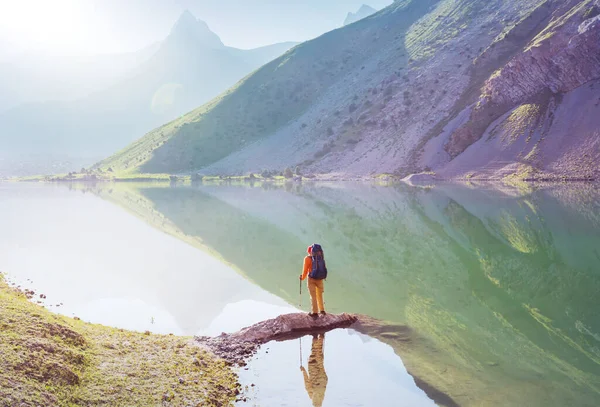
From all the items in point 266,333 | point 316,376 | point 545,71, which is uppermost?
point 545,71

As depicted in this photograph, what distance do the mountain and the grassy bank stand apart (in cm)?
9105

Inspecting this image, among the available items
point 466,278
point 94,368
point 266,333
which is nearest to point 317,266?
point 266,333

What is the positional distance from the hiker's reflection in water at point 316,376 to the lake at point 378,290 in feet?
0.18

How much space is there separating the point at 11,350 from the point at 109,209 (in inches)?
2255

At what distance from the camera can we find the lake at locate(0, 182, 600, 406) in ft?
39.4

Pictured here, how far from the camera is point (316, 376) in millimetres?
12117

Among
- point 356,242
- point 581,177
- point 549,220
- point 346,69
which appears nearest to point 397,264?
point 356,242

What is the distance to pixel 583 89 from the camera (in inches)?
3989

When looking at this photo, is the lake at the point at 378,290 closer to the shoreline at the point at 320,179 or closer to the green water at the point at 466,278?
the green water at the point at 466,278

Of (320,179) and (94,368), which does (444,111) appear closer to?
(320,179)

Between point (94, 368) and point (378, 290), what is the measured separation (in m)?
14.3

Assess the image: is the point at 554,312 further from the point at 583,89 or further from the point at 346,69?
the point at 346,69

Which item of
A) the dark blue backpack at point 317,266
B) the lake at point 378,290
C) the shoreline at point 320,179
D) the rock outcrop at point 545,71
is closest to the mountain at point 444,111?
the rock outcrop at point 545,71

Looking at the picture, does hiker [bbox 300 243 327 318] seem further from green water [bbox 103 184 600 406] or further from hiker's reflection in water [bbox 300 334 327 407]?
green water [bbox 103 184 600 406]
